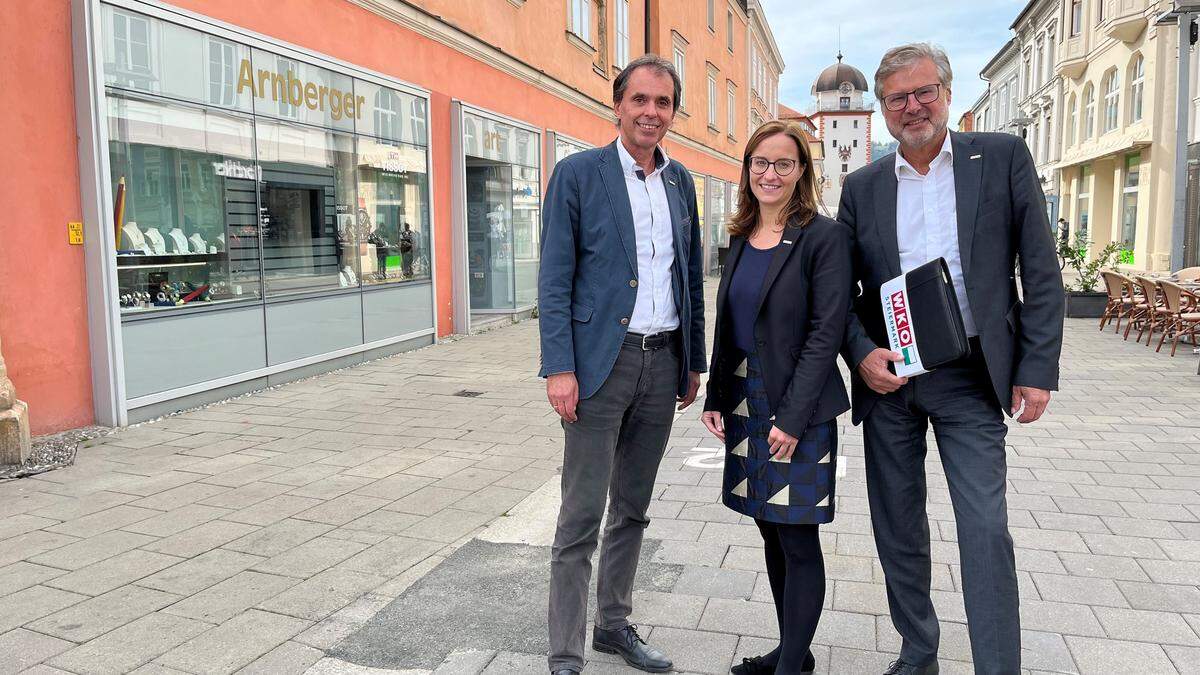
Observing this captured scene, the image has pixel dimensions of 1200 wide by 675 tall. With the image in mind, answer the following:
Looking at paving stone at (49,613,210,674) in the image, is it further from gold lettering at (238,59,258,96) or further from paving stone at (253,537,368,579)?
gold lettering at (238,59,258,96)

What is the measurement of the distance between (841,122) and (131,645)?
108852 millimetres

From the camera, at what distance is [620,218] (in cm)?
292

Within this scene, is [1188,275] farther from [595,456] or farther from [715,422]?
[595,456]

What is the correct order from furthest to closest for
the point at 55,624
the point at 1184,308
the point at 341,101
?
1. the point at 1184,308
2. the point at 341,101
3. the point at 55,624

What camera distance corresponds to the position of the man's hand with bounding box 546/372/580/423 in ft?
9.36

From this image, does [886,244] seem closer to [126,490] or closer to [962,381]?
[962,381]

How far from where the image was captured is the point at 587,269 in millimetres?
2934

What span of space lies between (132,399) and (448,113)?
262 inches

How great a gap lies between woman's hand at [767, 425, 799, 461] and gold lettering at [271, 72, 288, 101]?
746 cm

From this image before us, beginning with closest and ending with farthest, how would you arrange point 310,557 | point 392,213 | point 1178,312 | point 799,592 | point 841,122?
point 799,592
point 310,557
point 392,213
point 1178,312
point 841,122

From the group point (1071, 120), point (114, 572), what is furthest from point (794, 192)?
point (1071, 120)

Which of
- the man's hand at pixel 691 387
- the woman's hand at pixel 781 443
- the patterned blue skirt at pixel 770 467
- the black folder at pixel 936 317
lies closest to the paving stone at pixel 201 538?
the man's hand at pixel 691 387

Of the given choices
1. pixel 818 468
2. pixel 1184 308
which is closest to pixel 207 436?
pixel 818 468

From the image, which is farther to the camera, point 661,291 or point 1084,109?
point 1084,109
